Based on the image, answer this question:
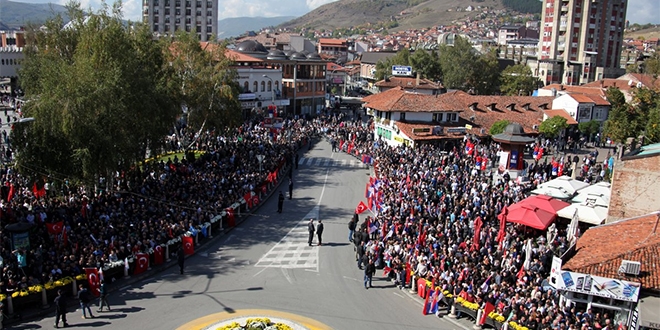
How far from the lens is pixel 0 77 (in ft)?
258

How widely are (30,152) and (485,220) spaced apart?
20.1 m

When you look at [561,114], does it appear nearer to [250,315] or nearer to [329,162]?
[329,162]

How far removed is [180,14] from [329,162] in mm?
92519

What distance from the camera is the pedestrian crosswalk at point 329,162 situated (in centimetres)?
4291

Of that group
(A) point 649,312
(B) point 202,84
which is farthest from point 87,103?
(A) point 649,312

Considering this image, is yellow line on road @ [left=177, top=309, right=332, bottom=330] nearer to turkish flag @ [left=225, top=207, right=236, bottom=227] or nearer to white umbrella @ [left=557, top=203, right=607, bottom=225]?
turkish flag @ [left=225, top=207, right=236, bottom=227]

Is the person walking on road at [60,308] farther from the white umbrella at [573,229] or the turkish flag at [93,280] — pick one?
the white umbrella at [573,229]

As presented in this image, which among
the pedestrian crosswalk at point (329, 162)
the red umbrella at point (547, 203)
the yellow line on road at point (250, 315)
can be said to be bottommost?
the yellow line on road at point (250, 315)

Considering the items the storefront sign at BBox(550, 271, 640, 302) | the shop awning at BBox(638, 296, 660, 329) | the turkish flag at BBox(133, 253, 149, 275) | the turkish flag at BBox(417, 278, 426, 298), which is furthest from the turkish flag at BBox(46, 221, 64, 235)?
the shop awning at BBox(638, 296, 660, 329)

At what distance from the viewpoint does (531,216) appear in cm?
2173

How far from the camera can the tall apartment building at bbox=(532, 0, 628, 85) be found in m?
91.6

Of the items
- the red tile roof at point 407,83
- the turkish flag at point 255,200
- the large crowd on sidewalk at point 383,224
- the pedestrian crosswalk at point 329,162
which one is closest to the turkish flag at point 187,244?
the large crowd on sidewalk at point 383,224

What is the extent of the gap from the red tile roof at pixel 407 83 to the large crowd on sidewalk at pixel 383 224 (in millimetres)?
34990

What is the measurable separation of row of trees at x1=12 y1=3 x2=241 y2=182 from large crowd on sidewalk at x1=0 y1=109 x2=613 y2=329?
1.67 meters
